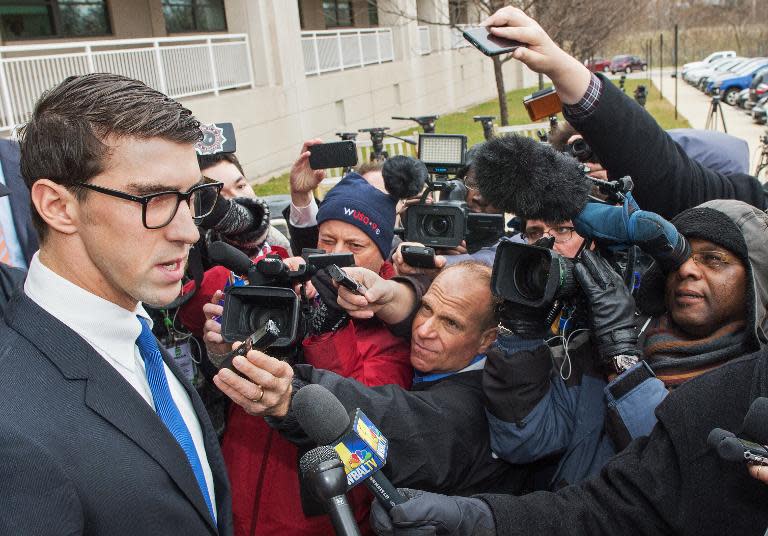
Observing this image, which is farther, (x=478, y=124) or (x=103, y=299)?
(x=478, y=124)

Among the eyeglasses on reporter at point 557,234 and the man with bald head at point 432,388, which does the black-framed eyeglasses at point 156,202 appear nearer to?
the man with bald head at point 432,388

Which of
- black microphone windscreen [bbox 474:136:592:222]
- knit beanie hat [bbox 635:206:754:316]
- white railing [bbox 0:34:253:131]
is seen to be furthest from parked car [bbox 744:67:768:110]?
black microphone windscreen [bbox 474:136:592:222]

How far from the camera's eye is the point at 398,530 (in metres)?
1.61

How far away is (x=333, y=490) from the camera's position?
127cm

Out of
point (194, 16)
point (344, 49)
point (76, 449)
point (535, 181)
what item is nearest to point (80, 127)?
point (76, 449)

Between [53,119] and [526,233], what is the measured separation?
2.01m

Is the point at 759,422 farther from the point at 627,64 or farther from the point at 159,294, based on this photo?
the point at 627,64

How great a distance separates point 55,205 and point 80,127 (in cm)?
17

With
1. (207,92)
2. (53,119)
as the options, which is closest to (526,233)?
(53,119)

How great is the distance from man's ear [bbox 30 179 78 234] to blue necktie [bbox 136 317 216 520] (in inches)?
14.3

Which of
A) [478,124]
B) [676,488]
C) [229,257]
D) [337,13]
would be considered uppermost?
[337,13]

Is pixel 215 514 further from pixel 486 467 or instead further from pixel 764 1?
pixel 764 1

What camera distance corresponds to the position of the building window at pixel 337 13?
22.4 metres

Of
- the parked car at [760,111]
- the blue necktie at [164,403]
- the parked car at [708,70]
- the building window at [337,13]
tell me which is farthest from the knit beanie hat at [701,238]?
the parked car at [708,70]
